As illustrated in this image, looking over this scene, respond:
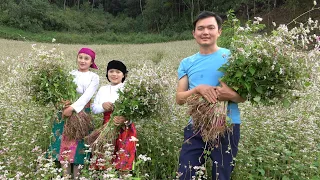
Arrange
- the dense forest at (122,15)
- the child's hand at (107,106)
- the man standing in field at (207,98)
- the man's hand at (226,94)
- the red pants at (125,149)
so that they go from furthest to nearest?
1. the dense forest at (122,15)
2. the child's hand at (107,106)
3. the red pants at (125,149)
4. the man standing in field at (207,98)
5. the man's hand at (226,94)

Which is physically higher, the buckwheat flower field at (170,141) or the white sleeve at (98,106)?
the white sleeve at (98,106)

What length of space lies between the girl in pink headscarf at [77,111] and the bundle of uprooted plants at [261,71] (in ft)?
5.46

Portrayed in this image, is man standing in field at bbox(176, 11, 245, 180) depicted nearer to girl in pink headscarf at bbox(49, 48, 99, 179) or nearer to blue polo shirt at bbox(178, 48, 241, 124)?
blue polo shirt at bbox(178, 48, 241, 124)

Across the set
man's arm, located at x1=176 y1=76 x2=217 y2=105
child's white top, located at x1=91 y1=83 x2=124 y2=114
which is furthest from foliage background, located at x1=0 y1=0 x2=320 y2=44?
man's arm, located at x1=176 y1=76 x2=217 y2=105

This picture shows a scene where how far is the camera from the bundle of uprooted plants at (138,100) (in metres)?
3.57

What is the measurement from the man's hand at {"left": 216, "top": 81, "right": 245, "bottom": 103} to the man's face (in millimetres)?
480

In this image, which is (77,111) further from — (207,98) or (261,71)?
(261,71)

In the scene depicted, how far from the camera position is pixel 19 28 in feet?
144

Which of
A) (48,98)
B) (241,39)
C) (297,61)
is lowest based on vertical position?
(48,98)

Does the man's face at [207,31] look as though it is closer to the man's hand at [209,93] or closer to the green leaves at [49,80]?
the man's hand at [209,93]

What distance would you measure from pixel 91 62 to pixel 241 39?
221 centimetres

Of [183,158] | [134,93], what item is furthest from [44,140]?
[183,158]

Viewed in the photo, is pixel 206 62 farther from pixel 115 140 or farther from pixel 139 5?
pixel 139 5

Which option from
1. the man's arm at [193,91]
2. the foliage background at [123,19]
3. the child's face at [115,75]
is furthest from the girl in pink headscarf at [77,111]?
the foliage background at [123,19]
